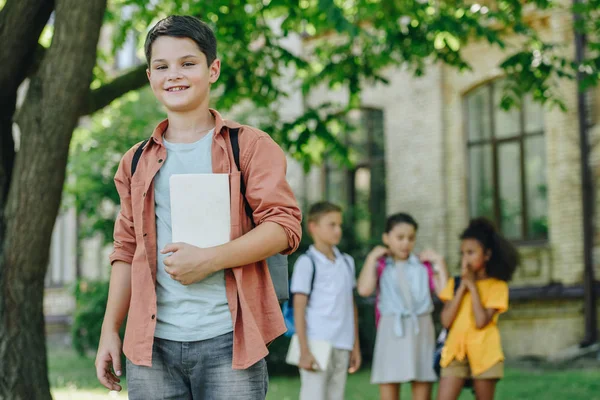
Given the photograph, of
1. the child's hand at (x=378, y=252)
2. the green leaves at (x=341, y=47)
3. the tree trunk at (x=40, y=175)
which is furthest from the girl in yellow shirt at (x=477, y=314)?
the tree trunk at (x=40, y=175)

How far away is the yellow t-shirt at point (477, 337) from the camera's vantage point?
7.07 m

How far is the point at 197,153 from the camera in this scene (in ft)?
10.7

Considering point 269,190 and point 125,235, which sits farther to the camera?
point 125,235

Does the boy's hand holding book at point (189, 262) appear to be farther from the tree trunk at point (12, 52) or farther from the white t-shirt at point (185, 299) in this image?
the tree trunk at point (12, 52)

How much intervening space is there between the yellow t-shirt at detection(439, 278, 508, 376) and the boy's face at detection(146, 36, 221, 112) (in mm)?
4373

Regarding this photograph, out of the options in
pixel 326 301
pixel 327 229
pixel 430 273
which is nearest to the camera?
pixel 326 301

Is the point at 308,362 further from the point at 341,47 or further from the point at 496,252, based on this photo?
the point at 341,47

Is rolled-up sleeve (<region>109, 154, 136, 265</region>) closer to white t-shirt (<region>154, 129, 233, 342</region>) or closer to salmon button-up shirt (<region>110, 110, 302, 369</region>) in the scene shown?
salmon button-up shirt (<region>110, 110, 302, 369</region>)

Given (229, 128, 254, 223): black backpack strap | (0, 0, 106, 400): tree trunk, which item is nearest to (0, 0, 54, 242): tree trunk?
(0, 0, 106, 400): tree trunk

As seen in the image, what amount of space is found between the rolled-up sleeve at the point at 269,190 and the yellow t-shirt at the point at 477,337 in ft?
13.7

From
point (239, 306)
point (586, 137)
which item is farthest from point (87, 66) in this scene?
point (586, 137)

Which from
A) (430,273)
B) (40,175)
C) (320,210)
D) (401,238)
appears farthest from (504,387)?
(40,175)

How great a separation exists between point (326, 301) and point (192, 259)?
4416mm

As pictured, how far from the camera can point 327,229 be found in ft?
24.8
